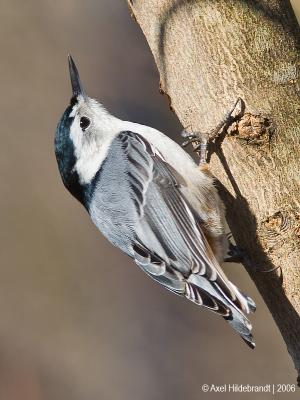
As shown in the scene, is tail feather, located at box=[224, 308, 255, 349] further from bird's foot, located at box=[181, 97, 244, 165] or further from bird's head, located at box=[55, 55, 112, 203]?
bird's head, located at box=[55, 55, 112, 203]

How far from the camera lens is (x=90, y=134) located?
2732mm

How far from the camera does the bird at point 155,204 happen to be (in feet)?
7.51

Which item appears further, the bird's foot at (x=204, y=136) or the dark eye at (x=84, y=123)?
the dark eye at (x=84, y=123)

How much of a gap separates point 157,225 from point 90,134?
1.84 ft

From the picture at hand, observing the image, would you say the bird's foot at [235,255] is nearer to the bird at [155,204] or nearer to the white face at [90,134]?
the bird at [155,204]

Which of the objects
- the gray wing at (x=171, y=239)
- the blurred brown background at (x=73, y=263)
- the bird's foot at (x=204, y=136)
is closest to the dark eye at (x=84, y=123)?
the gray wing at (x=171, y=239)

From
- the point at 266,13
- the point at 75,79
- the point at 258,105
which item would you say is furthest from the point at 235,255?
the point at 75,79

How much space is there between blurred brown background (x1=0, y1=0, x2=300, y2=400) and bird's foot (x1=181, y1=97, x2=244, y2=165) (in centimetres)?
222

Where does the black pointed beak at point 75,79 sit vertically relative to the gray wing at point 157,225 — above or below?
above

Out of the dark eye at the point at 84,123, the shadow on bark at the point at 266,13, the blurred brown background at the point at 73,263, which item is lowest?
the blurred brown background at the point at 73,263

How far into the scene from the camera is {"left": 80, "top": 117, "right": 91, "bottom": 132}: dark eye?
2738 mm

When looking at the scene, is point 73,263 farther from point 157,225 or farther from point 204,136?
point 204,136

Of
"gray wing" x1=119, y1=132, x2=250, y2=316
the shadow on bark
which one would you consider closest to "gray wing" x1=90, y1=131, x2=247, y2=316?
"gray wing" x1=119, y1=132, x2=250, y2=316

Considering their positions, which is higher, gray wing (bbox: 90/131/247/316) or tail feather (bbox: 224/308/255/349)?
gray wing (bbox: 90/131/247/316)
